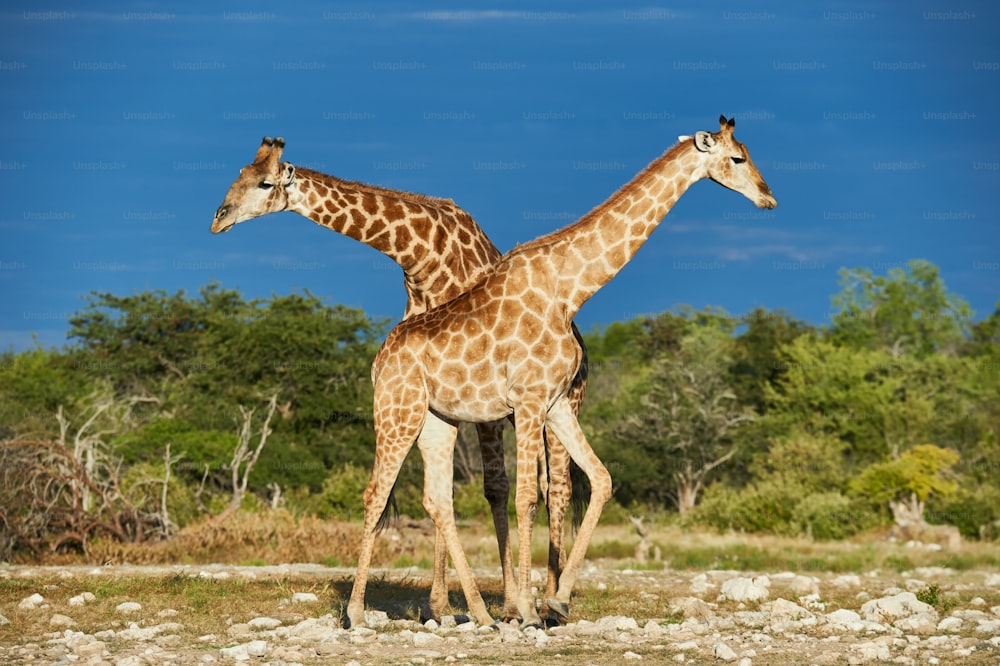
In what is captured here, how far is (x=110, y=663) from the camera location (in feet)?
27.7

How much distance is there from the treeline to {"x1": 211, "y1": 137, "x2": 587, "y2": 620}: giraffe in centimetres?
1006

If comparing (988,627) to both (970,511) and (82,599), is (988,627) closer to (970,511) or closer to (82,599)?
(82,599)

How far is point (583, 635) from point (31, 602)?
5.46m

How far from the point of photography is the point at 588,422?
43.4 meters

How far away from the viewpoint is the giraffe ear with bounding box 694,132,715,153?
10758 millimetres

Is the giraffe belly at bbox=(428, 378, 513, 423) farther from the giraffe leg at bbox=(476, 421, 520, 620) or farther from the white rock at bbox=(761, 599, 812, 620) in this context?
the white rock at bbox=(761, 599, 812, 620)

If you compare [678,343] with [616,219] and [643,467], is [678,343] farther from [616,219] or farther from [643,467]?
[616,219]

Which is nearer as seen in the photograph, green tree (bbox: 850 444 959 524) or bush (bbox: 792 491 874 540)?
bush (bbox: 792 491 874 540)

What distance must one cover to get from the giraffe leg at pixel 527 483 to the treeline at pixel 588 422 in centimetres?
1136

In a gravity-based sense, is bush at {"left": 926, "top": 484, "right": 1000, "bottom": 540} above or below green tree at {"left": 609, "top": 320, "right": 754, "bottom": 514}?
below

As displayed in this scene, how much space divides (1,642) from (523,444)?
4.57 metres

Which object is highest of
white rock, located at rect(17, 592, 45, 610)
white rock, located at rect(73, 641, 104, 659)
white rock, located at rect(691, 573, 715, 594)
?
white rock, located at rect(17, 592, 45, 610)

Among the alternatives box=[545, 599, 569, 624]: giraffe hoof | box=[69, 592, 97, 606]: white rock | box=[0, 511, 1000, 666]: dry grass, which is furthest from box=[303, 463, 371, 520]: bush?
box=[545, 599, 569, 624]: giraffe hoof

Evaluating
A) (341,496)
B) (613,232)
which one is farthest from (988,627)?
(341,496)
